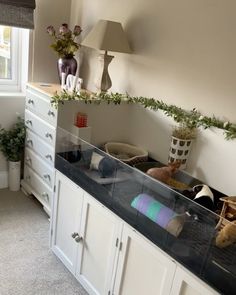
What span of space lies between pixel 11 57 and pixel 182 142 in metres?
1.92

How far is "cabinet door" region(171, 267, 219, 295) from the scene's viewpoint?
121cm

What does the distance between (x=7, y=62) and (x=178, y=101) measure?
1.77 m

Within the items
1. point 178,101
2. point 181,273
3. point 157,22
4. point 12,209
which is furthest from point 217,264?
point 12,209

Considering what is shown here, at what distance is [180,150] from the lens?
1938 millimetres

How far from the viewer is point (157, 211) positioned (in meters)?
1.46

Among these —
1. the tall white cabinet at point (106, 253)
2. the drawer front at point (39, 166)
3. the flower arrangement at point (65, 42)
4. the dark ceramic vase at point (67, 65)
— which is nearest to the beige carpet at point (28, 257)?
the tall white cabinet at point (106, 253)

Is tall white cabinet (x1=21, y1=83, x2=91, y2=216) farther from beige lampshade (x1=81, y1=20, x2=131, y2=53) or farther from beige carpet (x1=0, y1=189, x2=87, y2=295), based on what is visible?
beige lampshade (x1=81, y1=20, x2=131, y2=53)

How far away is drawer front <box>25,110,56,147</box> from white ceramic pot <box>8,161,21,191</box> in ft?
1.38

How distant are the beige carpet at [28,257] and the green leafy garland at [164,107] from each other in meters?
1.03

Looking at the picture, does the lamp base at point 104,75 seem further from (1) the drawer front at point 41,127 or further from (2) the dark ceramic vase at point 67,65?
(1) the drawer front at point 41,127

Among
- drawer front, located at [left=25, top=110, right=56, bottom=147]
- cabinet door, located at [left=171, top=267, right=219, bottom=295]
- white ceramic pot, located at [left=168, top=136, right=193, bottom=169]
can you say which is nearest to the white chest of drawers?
drawer front, located at [left=25, top=110, right=56, bottom=147]

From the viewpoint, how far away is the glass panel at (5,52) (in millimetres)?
2854

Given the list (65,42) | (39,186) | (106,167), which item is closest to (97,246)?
(106,167)

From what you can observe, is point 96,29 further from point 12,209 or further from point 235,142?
point 12,209
